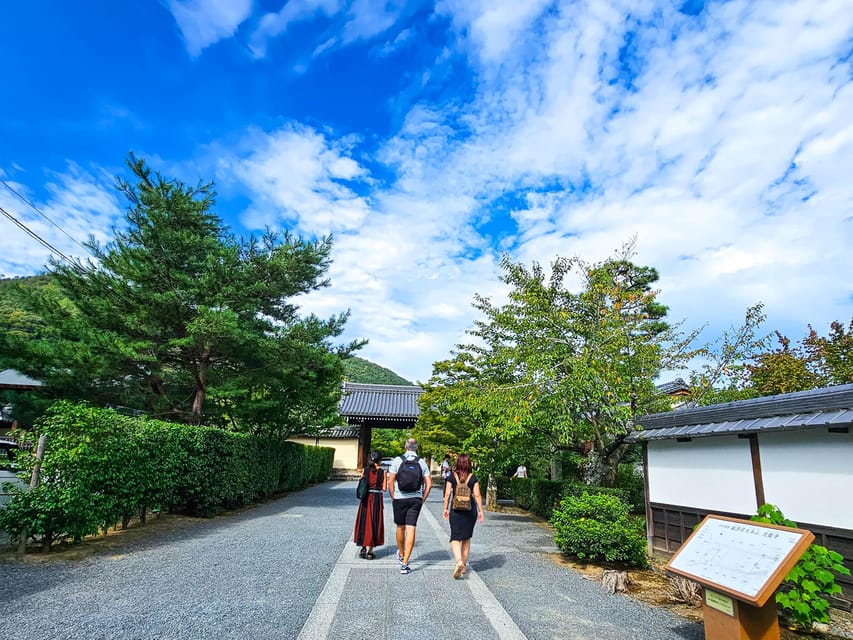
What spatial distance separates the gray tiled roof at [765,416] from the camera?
162 inches

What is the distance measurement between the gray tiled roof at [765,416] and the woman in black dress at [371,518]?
3.94 metres

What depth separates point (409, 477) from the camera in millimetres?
5445

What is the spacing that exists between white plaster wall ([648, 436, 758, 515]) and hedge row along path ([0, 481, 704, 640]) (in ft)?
6.15

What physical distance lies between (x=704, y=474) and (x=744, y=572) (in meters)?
3.44

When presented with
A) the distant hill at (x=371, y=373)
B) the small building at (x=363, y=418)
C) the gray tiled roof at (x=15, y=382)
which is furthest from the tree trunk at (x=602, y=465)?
the distant hill at (x=371, y=373)

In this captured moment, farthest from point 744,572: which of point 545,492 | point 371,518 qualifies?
point 545,492

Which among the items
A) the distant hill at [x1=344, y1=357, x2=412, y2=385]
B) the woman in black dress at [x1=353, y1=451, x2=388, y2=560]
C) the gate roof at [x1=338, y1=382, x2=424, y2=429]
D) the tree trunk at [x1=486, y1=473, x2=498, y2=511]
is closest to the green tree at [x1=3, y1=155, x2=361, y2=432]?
the woman in black dress at [x1=353, y1=451, x2=388, y2=560]

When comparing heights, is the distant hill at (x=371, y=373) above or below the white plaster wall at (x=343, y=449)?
above

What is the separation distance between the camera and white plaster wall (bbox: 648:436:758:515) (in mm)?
5289

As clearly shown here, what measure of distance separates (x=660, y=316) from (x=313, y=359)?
41.3ft

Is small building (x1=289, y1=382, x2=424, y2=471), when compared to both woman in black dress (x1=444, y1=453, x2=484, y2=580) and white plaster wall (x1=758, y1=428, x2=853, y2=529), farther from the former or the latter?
white plaster wall (x1=758, y1=428, x2=853, y2=529)

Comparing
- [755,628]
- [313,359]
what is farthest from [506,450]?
[755,628]

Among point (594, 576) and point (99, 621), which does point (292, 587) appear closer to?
point (99, 621)

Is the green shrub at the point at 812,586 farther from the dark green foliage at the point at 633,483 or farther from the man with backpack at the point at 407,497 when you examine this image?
the dark green foliage at the point at 633,483
